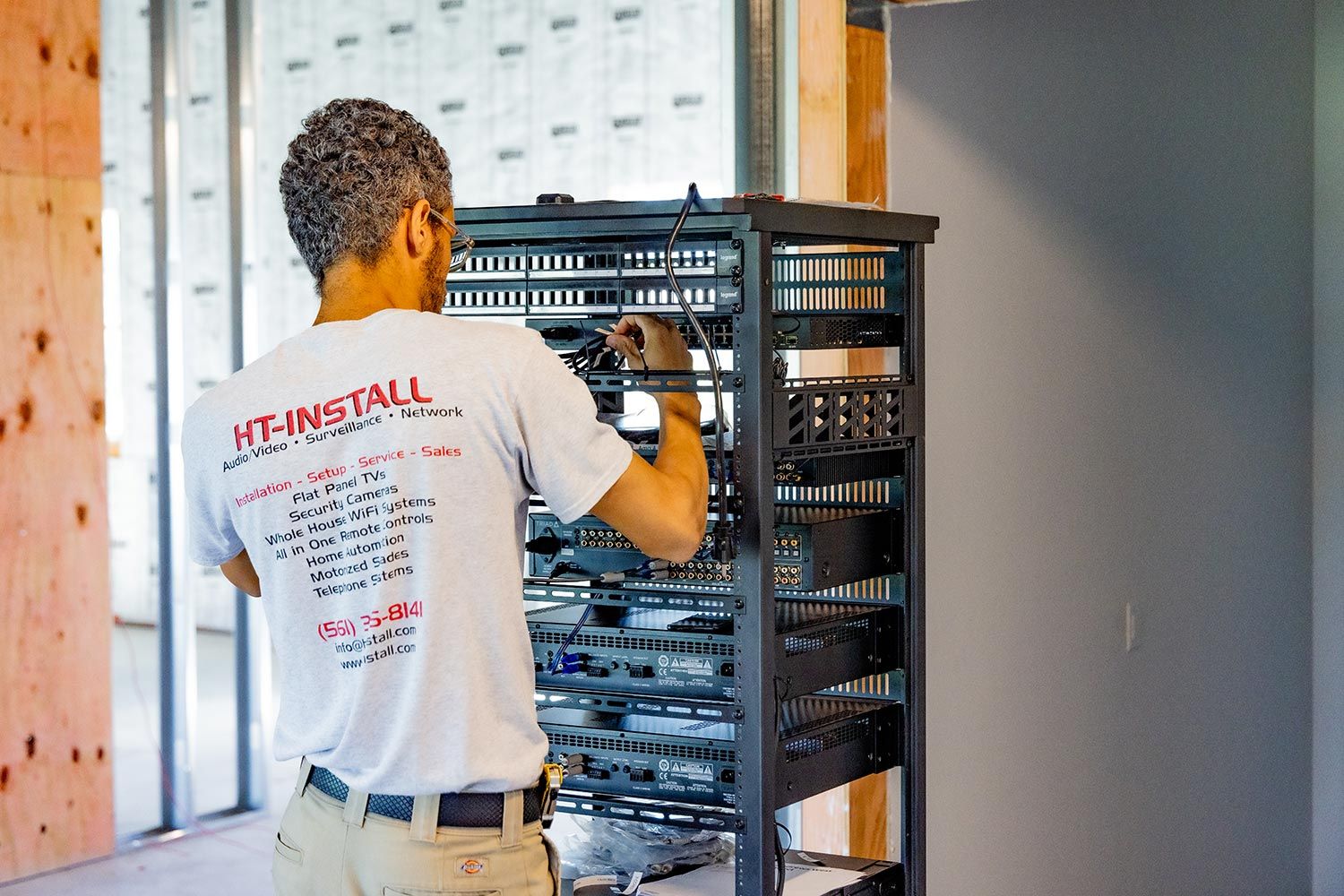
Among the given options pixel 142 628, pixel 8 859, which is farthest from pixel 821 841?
pixel 142 628

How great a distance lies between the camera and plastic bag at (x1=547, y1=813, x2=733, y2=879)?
2.22 metres

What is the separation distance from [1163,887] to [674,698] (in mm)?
2203

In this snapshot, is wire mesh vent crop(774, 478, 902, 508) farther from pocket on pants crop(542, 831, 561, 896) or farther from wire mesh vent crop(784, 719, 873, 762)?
pocket on pants crop(542, 831, 561, 896)

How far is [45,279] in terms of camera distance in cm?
399

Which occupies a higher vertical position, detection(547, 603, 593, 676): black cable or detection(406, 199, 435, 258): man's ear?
detection(406, 199, 435, 258): man's ear

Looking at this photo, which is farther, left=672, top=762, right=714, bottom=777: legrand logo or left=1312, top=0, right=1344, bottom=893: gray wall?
left=1312, top=0, right=1344, bottom=893: gray wall

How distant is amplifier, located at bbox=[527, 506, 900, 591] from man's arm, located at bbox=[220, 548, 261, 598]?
1.37 ft

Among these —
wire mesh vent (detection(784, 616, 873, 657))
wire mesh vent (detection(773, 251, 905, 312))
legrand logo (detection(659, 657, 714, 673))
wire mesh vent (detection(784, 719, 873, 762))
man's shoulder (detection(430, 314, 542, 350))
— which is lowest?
wire mesh vent (detection(784, 719, 873, 762))

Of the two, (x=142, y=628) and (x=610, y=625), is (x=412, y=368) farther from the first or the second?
(x=142, y=628)

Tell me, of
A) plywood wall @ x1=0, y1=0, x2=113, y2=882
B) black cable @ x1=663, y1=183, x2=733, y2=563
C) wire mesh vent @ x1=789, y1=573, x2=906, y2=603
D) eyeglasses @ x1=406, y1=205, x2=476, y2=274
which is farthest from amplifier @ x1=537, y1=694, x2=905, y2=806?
plywood wall @ x1=0, y1=0, x2=113, y2=882

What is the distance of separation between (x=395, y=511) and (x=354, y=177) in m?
0.35

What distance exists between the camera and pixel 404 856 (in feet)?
5.03

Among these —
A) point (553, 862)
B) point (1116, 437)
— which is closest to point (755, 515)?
point (553, 862)

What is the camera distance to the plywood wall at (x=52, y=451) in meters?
3.91
